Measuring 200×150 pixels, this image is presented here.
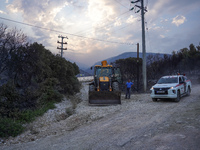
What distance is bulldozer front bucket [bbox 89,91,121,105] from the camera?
11.5 metres

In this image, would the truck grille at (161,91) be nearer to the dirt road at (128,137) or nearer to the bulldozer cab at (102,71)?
the bulldozer cab at (102,71)

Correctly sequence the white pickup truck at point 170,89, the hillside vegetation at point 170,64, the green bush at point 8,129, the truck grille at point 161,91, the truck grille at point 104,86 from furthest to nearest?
the hillside vegetation at point 170,64
the truck grille at point 104,86
the truck grille at point 161,91
the white pickup truck at point 170,89
the green bush at point 8,129

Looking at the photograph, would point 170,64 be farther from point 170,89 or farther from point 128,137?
point 128,137

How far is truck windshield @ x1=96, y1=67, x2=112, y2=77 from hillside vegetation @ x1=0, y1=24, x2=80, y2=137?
3557 mm

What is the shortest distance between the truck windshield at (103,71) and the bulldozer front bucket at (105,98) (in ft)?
Answer: 8.16

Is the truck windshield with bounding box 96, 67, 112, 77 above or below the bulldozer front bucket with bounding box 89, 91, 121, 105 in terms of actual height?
above

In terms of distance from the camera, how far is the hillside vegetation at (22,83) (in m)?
8.15

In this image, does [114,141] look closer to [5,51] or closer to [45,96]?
[45,96]

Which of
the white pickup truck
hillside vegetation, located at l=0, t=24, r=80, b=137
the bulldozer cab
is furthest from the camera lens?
the bulldozer cab

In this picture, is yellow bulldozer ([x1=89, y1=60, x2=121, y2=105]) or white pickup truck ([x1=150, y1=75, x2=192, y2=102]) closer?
white pickup truck ([x1=150, y1=75, x2=192, y2=102])

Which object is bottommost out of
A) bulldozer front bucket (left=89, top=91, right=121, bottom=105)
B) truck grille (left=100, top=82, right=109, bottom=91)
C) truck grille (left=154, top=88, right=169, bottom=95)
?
bulldozer front bucket (left=89, top=91, right=121, bottom=105)

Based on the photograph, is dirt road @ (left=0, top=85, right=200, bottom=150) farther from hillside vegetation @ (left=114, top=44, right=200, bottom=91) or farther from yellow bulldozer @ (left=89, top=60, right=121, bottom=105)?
hillside vegetation @ (left=114, top=44, right=200, bottom=91)

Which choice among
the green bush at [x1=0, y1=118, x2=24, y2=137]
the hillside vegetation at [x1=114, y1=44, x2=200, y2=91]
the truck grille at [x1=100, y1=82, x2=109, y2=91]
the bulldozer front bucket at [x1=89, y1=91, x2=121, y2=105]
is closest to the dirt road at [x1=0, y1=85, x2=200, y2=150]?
the green bush at [x1=0, y1=118, x2=24, y2=137]

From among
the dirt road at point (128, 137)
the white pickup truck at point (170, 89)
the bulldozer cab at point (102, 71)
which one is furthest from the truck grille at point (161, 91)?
the dirt road at point (128, 137)
